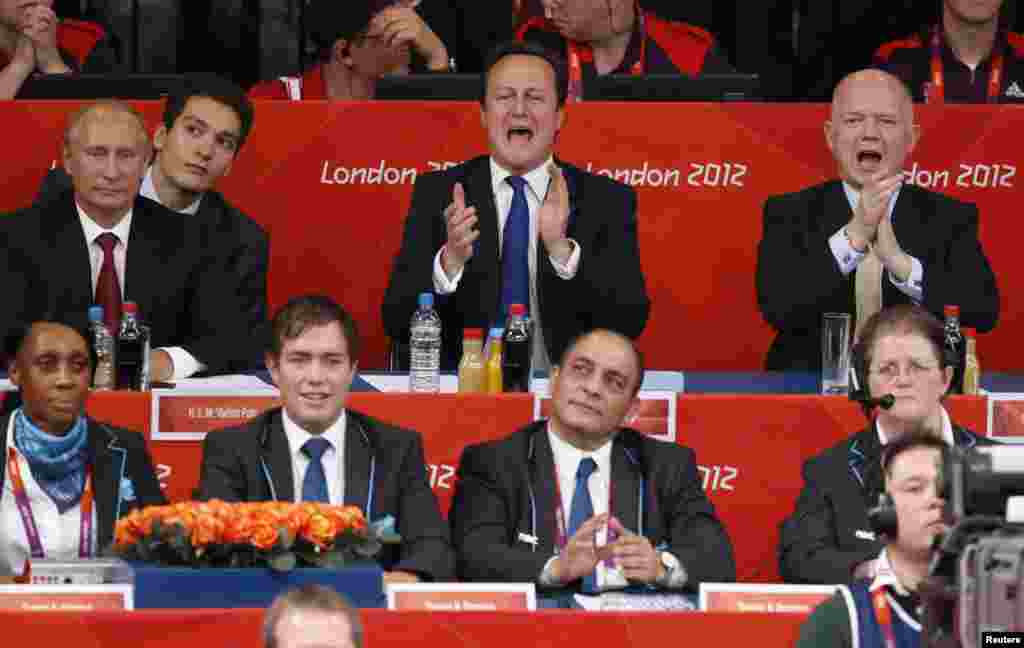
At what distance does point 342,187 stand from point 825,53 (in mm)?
2945

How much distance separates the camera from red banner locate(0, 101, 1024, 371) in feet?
26.9

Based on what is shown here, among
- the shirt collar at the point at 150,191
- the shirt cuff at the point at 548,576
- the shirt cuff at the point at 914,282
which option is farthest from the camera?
the shirt collar at the point at 150,191

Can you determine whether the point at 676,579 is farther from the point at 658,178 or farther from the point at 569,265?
the point at 658,178

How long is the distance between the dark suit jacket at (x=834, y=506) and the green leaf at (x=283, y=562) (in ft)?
5.12

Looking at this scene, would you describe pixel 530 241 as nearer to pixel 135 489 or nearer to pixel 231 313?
pixel 231 313

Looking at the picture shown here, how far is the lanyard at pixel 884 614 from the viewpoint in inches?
210

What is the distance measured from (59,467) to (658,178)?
8.84 feet

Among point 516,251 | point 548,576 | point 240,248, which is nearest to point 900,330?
point 548,576

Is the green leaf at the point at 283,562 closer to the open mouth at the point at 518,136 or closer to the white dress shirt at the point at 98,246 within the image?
the white dress shirt at the point at 98,246

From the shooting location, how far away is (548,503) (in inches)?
254

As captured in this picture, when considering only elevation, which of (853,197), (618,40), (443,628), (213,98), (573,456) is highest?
(618,40)

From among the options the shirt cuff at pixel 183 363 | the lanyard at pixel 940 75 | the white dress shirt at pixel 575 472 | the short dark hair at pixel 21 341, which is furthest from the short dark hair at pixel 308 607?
the lanyard at pixel 940 75

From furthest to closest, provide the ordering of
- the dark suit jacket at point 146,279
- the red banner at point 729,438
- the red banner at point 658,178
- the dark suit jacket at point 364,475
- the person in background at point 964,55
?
1. the person in background at point 964,55
2. the red banner at point 658,178
3. the dark suit jacket at point 146,279
4. the red banner at point 729,438
5. the dark suit jacket at point 364,475

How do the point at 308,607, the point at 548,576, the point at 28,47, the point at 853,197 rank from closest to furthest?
the point at 308,607 < the point at 548,576 < the point at 853,197 < the point at 28,47
